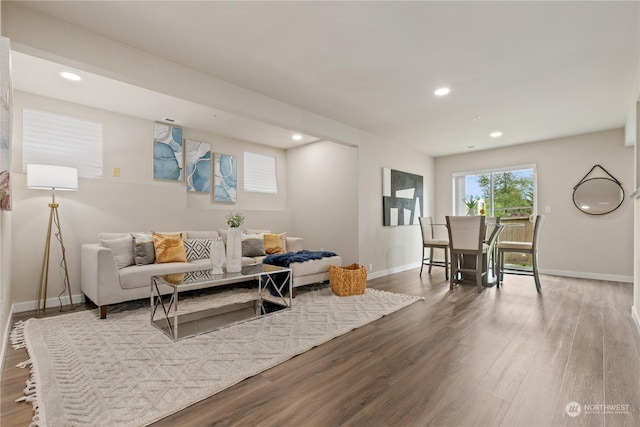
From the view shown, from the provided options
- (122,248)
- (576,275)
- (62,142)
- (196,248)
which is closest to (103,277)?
(122,248)

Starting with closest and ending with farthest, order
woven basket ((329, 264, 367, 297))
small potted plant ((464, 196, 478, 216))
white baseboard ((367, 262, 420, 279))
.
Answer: woven basket ((329, 264, 367, 297)) < white baseboard ((367, 262, 420, 279)) < small potted plant ((464, 196, 478, 216))

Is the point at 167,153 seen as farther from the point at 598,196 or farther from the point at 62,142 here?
the point at 598,196

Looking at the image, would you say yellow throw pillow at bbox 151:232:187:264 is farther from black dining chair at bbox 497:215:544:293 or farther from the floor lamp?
black dining chair at bbox 497:215:544:293

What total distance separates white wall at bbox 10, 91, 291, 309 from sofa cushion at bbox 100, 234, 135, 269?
18.7 inches

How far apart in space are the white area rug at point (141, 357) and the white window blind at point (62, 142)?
1814 millimetres

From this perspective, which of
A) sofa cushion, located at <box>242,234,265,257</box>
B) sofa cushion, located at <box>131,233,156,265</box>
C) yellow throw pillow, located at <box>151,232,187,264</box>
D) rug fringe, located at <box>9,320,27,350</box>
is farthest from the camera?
sofa cushion, located at <box>242,234,265,257</box>

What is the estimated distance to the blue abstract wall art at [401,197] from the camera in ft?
17.8

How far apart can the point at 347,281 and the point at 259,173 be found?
2.90 meters

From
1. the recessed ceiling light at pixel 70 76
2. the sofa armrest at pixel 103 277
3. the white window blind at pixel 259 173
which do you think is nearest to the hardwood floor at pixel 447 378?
the sofa armrest at pixel 103 277

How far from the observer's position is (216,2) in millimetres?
2072

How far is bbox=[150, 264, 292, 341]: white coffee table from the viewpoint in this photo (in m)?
2.71

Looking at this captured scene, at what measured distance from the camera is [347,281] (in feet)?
12.7

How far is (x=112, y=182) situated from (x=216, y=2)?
299 cm

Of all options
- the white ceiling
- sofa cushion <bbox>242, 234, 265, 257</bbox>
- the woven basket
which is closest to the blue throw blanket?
the woven basket
